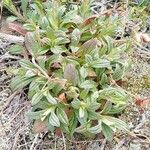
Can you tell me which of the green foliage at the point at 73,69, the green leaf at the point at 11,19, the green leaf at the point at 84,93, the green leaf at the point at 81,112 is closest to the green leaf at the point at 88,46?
the green foliage at the point at 73,69

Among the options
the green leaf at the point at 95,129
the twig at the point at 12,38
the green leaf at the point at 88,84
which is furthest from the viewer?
the twig at the point at 12,38

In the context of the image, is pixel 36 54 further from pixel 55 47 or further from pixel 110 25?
pixel 110 25

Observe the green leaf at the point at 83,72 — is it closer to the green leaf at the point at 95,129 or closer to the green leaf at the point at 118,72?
the green leaf at the point at 118,72

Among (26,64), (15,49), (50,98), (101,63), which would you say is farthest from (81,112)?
(15,49)

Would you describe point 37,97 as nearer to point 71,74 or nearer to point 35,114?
point 35,114

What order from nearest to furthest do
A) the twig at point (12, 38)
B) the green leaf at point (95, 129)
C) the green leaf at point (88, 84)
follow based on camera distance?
the green leaf at point (95, 129), the green leaf at point (88, 84), the twig at point (12, 38)

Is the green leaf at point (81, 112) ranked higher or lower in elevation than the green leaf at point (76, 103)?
lower

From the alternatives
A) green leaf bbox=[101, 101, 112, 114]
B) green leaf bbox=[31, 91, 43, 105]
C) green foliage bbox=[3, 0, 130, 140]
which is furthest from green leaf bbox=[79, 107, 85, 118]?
green leaf bbox=[31, 91, 43, 105]

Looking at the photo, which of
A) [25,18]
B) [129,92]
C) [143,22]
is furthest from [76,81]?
[143,22]

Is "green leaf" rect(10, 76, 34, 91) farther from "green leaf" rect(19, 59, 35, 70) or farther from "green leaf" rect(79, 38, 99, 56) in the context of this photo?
"green leaf" rect(79, 38, 99, 56)

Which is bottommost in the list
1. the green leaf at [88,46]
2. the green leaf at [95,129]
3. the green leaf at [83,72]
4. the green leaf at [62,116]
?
the green leaf at [95,129]
